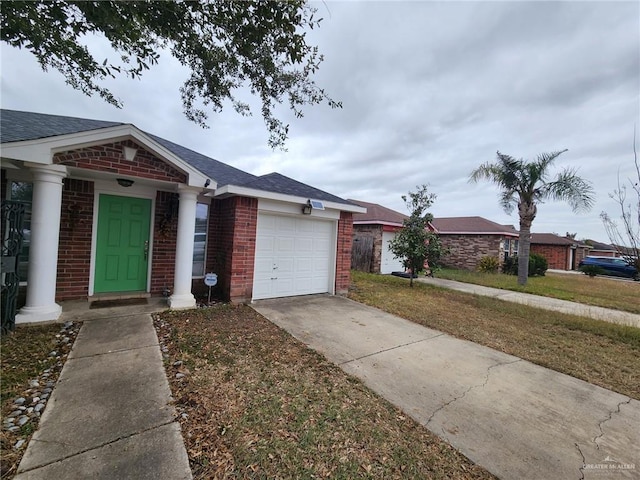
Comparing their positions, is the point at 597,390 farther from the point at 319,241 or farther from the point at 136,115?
the point at 136,115

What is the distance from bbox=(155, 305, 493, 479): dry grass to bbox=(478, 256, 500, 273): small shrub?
16915 millimetres

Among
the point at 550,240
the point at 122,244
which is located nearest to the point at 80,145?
the point at 122,244

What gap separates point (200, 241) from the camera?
6.82m

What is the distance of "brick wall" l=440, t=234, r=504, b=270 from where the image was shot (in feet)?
57.0

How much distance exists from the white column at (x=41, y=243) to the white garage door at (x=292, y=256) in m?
3.67

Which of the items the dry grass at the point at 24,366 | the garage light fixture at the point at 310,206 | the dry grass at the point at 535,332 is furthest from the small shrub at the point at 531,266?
the dry grass at the point at 24,366

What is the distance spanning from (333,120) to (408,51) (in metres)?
3.94

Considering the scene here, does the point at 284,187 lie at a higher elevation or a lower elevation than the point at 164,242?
higher

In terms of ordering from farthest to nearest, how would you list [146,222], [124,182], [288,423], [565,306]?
[565,306] → [146,222] → [124,182] → [288,423]

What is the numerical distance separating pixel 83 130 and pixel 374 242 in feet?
38.5

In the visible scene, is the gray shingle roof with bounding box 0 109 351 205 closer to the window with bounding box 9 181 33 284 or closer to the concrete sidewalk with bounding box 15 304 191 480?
the window with bounding box 9 181 33 284

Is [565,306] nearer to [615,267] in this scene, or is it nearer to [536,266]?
[536,266]

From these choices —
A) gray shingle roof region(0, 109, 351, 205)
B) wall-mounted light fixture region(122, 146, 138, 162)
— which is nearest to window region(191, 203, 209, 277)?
gray shingle roof region(0, 109, 351, 205)

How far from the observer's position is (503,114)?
9.23 m
